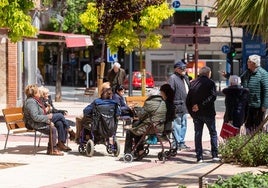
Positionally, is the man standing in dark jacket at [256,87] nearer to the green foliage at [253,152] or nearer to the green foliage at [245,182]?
the green foliage at [253,152]

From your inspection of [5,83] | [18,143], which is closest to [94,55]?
[5,83]

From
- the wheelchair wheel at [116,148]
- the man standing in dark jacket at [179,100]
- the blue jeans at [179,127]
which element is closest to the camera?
the wheelchair wheel at [116,148]

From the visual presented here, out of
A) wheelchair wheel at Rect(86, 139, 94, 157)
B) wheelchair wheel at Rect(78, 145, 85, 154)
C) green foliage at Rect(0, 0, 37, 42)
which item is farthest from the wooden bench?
green foliage at Rect(0, 0, 37, 42)

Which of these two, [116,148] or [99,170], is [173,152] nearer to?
[116,148]

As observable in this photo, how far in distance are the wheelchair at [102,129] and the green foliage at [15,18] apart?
201 cm

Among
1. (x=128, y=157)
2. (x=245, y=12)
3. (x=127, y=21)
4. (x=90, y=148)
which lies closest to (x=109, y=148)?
(x=90, y=148)

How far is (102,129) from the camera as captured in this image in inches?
489

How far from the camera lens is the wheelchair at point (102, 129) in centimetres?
1240

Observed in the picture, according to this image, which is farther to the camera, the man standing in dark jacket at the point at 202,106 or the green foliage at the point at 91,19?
the green foliage at the point at 91,19

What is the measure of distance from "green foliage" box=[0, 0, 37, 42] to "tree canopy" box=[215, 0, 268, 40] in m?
4.48

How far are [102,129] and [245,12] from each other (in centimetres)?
601

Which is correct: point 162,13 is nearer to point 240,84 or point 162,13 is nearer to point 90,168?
point 240,84

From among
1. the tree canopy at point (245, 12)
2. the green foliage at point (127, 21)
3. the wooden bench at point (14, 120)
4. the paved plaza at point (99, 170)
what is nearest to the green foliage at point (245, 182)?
the tree canopy at point (245, 12)

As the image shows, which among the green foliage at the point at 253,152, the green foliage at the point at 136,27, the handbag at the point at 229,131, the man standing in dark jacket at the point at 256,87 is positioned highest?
the green foliage at the point at 136,27
